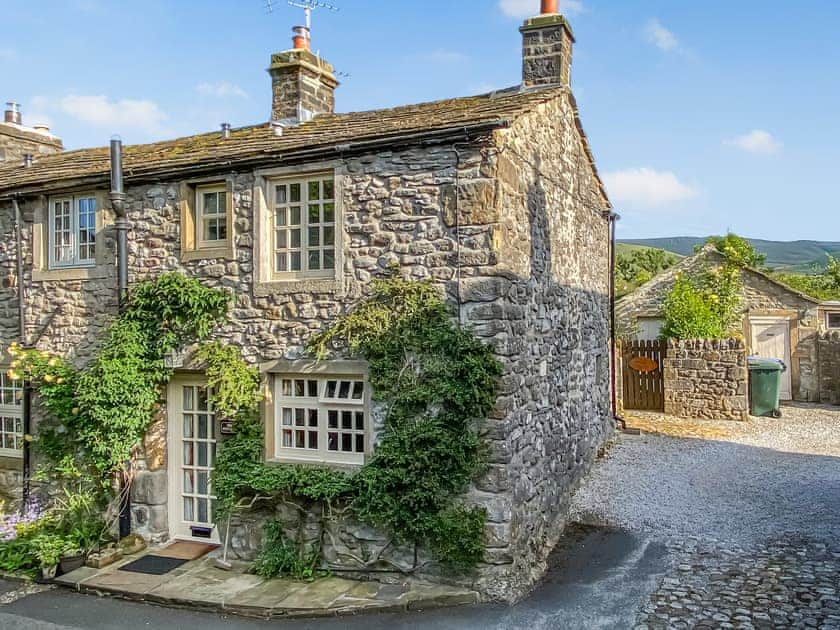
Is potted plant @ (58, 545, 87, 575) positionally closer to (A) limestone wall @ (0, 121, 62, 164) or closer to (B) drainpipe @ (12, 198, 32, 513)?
(B) drainpipe @ (12, 198, 32, 513)

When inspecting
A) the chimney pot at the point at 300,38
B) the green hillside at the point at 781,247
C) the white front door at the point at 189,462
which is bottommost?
the white front door at the point at 189,462

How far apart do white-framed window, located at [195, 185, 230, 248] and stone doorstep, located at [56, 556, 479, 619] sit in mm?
3962

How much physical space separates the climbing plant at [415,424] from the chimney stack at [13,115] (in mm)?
9526

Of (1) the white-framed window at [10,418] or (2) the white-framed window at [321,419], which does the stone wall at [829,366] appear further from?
(1) the white-framed window at [10,418]

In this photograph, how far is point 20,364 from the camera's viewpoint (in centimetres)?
932

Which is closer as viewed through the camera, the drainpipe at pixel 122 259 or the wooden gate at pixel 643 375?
the drainpipe at pixel 122 259

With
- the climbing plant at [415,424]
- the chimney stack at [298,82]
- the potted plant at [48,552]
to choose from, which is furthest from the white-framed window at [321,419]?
the chimney stack at [298,82]

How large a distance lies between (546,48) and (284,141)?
3.92 m

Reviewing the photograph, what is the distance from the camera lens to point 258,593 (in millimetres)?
7371

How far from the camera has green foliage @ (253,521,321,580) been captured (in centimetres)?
777

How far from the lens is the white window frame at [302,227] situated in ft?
26.3

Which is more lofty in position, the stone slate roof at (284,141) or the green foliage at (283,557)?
the stone slate roof at (284,141)

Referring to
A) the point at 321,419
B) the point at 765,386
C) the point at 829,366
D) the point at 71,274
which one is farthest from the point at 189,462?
the point at 829,366

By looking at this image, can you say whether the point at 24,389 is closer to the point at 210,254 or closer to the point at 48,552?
the point at 48,552
